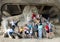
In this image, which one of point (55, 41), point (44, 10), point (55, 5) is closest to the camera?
point (55, 41)

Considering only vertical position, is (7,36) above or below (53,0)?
below

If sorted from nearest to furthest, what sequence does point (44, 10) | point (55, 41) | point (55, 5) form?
point (55, 41) → point (55, 5) → point (44, 10)

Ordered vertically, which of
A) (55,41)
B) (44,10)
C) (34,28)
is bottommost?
(55,41)

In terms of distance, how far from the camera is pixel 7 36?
6.84 feet

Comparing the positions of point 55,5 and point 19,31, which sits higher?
point 55,5

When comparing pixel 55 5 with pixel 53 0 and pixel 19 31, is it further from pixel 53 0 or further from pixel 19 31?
pixel 19 31

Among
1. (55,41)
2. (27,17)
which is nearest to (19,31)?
(27,17)

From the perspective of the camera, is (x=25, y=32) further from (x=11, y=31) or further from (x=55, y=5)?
(x=55, y=5)

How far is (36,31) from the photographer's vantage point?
2088 mm

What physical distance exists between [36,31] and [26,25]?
134mm

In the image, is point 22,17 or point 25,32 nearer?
point 25,32

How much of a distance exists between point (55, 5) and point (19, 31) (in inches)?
19.5

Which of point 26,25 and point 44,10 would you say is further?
point 44,10

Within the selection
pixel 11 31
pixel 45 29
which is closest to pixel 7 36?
pixel 11 31
